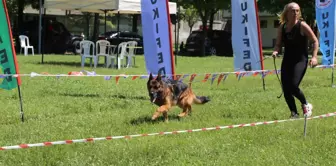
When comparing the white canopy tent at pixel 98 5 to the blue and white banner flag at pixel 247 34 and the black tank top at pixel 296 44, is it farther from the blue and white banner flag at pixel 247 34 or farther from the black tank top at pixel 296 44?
the black tank top at pixel 296 44

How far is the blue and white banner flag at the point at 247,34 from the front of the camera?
1130cm

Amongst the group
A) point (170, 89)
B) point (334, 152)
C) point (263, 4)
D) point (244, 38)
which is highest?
point (263, 4)

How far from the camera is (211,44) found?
29.1m

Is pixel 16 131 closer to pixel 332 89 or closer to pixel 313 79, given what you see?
pixel 332 89

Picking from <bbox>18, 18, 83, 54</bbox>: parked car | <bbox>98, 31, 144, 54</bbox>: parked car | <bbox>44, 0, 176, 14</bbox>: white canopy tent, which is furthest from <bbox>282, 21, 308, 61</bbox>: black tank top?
<bbox>18, 18, 83, 54</bbox>: parked car

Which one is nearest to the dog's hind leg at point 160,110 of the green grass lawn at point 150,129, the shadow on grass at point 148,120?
the green grass lawn at point 150,129

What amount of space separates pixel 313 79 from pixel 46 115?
8.81 meters

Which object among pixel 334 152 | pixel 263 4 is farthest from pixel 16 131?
pixel 263 4

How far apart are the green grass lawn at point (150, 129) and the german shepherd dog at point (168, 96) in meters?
0.20

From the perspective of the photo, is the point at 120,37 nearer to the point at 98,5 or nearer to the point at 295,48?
the point at 98,5

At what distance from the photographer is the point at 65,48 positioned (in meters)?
27.8

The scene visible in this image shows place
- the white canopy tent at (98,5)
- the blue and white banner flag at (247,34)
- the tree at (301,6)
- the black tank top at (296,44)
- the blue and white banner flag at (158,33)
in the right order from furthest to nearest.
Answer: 1. the tree at (301,6)
2. the white canopy tent at (98,5)
3. the blue and white banner flag at (247,34)
4. the blue and white banner flag at (158,33)
5. the black tank top at (296,44)

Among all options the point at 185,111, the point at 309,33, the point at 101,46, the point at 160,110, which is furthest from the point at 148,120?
the point at 101,46

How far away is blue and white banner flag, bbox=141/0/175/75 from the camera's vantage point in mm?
9156
